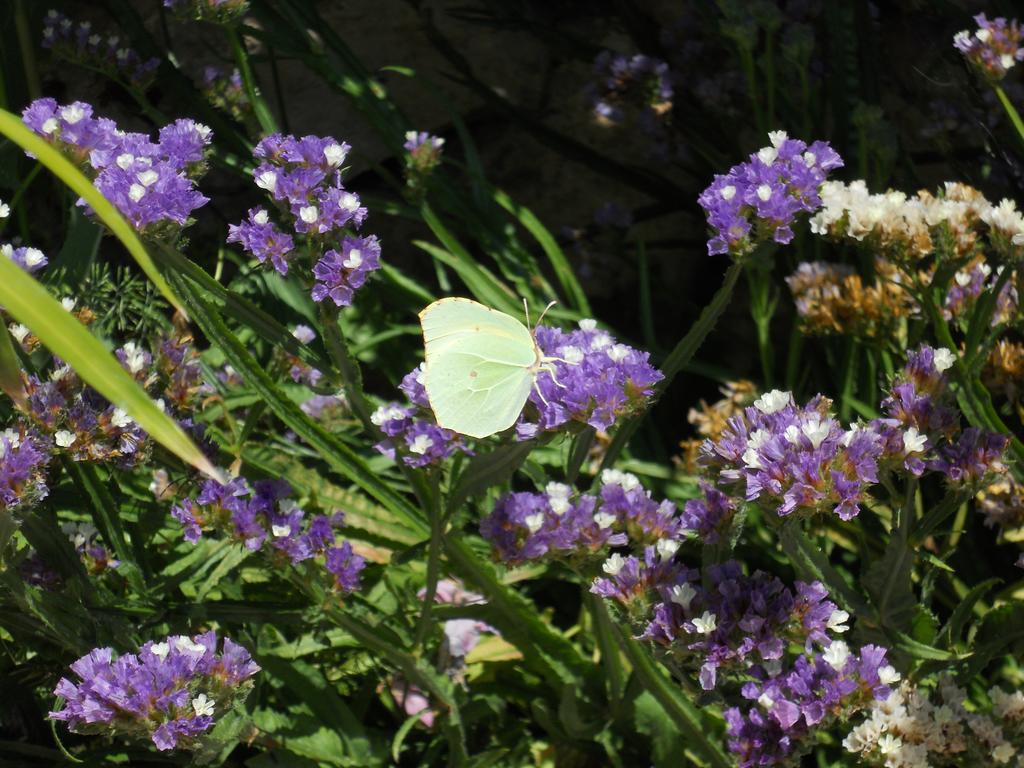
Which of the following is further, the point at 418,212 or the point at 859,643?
the point at 418,212

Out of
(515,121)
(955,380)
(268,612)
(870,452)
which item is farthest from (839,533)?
(515,121)

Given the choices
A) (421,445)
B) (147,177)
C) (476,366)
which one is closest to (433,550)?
(421,445)

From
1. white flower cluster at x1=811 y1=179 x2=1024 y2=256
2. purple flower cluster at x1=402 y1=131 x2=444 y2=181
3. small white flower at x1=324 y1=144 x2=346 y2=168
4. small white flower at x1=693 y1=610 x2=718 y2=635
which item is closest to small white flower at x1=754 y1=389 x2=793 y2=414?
small white flower at x1=693 y1=610 x2=718 y2=635

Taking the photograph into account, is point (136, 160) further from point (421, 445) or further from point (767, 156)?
point (767, 156)

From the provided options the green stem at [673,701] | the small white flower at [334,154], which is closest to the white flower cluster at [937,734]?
the green stem at [673,701]

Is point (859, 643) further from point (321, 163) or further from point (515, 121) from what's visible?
point (515, 121)
